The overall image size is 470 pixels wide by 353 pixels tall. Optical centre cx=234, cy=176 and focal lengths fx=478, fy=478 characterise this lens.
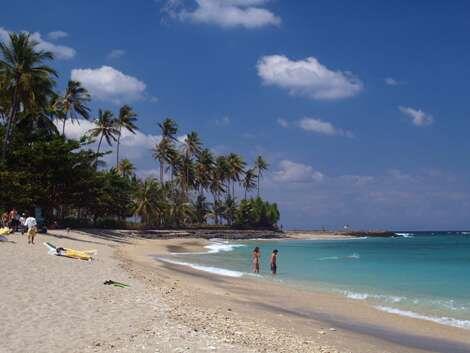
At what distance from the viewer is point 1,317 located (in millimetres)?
8398

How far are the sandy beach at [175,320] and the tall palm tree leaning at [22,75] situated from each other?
24.2m

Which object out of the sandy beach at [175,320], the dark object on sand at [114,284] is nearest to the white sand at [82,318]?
the sandy beach at [175,320]

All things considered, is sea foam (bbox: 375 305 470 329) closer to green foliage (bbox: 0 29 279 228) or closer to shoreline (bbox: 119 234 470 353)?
shoreline (bbox: 119 234 470 353)

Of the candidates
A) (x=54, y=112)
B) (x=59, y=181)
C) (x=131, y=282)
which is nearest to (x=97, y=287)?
(x=131, y=282)

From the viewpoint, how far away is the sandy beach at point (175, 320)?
25.2 feet

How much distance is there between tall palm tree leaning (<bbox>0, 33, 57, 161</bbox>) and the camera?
1441 inches

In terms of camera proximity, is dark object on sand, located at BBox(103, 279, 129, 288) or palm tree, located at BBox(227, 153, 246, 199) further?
palm tree, located at BBox(227, 153, 246, 199)

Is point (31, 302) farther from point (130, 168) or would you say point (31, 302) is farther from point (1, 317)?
point (130, 168)

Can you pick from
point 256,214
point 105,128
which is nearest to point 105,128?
point 105,128

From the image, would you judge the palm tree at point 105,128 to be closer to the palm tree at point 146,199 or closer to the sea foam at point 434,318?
the palm tree at point 146,199

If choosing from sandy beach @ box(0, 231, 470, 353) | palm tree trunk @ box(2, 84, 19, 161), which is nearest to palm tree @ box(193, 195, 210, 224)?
palm tree trunk @ box(2, 84, 19, 161)

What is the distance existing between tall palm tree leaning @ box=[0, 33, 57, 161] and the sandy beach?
24.2 meters

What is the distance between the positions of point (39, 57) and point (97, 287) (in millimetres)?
30748

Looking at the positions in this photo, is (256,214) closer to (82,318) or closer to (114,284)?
(114,284)
